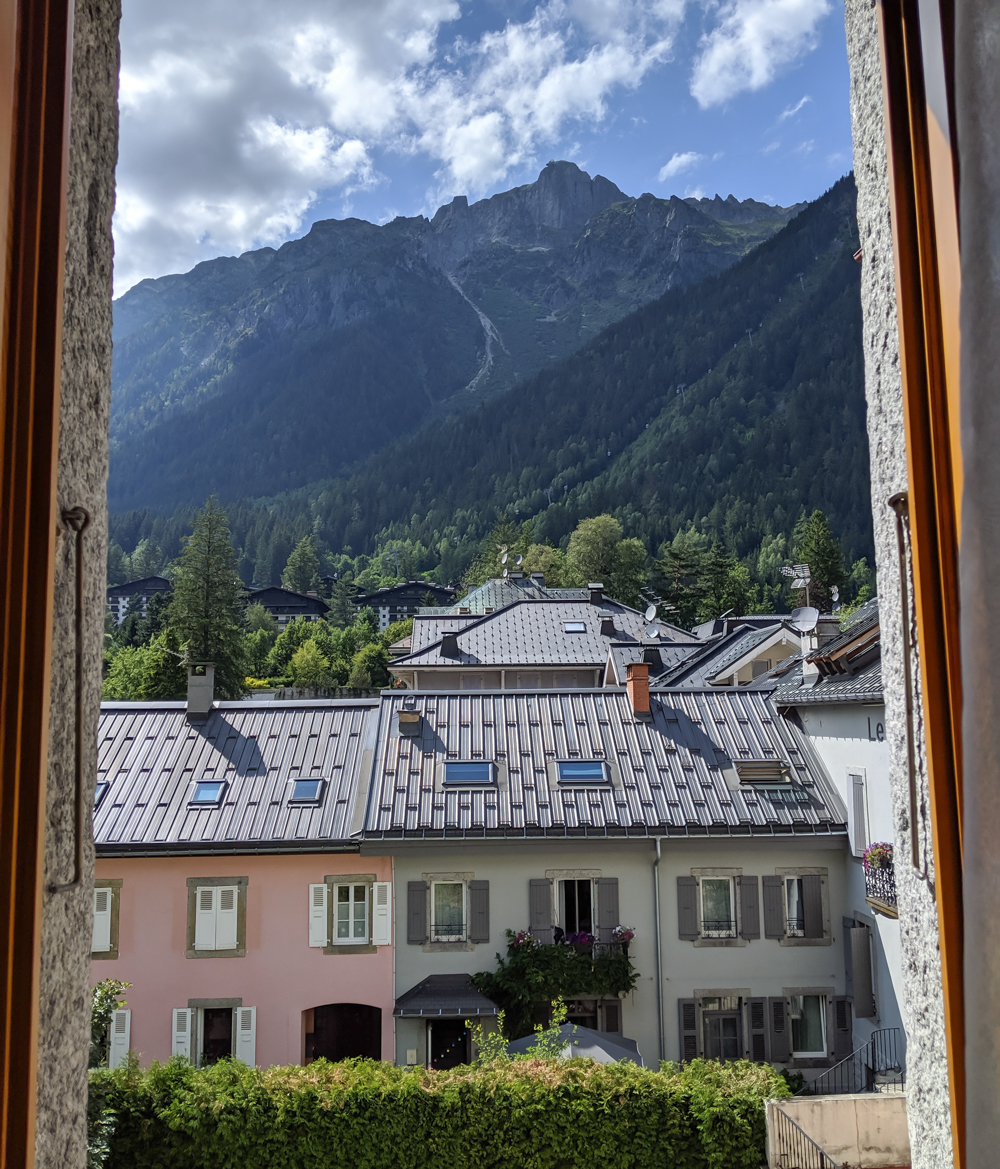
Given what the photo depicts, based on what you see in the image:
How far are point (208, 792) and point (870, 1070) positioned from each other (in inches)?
406

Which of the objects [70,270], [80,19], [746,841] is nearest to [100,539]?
[70,270]

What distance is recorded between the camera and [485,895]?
13.8 meters

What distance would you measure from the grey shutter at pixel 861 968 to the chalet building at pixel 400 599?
78.9 m

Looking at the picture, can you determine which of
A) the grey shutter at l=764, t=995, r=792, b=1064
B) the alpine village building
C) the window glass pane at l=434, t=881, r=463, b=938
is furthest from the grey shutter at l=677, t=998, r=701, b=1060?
the window glass pane at l=434, t=881, r=463, b=938

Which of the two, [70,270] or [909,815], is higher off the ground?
[70,270]

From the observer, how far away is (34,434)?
1562 mm

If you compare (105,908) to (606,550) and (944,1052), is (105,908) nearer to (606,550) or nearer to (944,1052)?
(944,1052)

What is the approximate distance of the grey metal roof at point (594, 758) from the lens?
14.0 meters

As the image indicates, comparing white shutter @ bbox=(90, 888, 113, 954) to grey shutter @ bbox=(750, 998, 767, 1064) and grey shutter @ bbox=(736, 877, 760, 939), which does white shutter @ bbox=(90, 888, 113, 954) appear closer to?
grey shutter @ bbox=(736, 877, 760, 939)

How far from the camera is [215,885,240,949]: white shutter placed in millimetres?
13469

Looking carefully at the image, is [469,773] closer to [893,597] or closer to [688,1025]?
[688,1025]

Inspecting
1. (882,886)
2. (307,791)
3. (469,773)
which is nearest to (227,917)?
(307,791)

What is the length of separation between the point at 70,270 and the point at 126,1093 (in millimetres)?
9099

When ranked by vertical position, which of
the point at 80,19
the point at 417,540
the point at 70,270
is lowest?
the point at 70,270
